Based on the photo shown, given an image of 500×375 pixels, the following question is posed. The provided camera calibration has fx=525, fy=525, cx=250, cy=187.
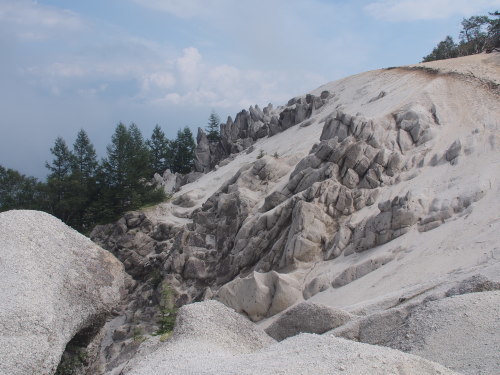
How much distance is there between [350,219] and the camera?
26.6m

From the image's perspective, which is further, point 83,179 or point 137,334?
point 83,179

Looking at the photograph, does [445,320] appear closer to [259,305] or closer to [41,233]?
[41,233]

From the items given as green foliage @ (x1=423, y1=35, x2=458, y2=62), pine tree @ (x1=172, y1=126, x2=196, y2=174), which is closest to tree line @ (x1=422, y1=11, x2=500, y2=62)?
green foliage @ (x1=423, y1=35, x2=458, y2=62)

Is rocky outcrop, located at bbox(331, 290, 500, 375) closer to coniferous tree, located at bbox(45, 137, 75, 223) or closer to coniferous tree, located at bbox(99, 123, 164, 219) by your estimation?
coniferous tree, located at bbox(99, 123, 164, 219)

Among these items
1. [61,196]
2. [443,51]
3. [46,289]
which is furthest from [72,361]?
[443,51]

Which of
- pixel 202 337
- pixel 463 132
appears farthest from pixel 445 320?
pixel 463 132

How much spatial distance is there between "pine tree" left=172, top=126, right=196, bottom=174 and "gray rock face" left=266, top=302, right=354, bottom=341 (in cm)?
5698

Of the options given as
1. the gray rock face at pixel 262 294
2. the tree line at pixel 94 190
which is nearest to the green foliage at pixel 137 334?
the gray rock face at pixel 262 294

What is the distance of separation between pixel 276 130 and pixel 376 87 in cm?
1109

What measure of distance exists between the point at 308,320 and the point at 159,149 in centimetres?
5987

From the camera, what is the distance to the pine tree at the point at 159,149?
7019 centimetres

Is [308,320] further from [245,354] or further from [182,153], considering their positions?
[182,153]

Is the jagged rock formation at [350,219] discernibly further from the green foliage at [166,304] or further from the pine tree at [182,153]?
the pine tree at [182,153]

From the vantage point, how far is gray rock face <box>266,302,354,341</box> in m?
13.5
